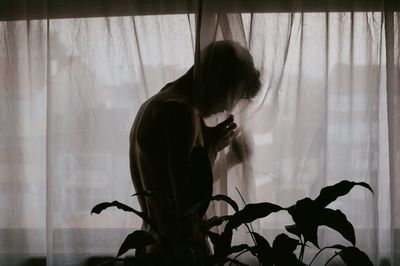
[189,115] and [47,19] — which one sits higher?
[47,19]

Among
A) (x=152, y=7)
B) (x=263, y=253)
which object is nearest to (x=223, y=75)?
(x=152, y=7)

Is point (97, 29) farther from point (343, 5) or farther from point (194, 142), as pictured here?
point (343, 5)

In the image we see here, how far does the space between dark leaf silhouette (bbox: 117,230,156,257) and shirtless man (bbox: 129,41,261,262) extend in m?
0.05

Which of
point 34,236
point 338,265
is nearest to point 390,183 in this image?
point 338,265

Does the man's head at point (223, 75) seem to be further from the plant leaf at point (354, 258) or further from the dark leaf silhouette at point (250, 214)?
the plant leaf at point (354, 258)

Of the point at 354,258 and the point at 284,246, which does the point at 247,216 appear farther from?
the point at 354,258

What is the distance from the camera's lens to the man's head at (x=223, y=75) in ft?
3.63

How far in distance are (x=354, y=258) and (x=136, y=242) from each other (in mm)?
432

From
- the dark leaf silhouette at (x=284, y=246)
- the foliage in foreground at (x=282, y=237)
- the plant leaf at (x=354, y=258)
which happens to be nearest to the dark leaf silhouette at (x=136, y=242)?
the foliage in foreground at (x=282, y=237)

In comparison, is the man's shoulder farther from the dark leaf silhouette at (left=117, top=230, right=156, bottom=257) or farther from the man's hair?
the dark leaf silhouette at (left=117, top=230, right=156, bottom=257)

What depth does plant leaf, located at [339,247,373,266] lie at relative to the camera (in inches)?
30.8

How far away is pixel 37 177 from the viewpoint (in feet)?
4.50

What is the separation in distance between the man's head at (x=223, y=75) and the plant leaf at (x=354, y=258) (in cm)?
51

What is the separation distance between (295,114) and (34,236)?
0.97 meters
